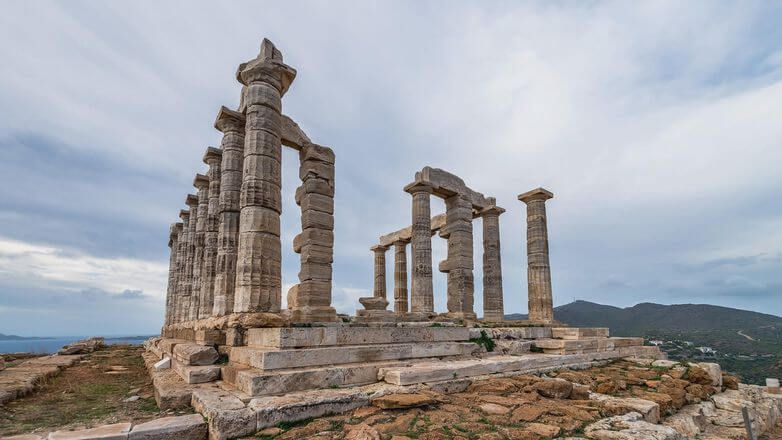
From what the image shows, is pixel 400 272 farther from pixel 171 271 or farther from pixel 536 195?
pixel 171 271

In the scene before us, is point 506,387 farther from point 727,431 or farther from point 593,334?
point 593,334

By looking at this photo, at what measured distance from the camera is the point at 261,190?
10688 mm

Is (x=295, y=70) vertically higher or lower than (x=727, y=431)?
higher

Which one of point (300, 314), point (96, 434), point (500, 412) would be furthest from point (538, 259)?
point (96, 434)

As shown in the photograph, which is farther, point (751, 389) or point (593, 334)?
point (593, 334)

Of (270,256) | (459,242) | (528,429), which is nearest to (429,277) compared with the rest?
(459,242)

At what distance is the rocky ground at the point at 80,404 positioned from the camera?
5527 millimetres

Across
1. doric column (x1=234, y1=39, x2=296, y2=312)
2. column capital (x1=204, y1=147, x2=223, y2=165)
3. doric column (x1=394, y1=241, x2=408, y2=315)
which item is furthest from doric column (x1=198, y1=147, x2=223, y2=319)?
doric column (x1=394, y1=241, x2=408, y2=315)

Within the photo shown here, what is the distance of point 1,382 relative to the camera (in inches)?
309

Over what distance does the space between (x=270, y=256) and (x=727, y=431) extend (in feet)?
34.5

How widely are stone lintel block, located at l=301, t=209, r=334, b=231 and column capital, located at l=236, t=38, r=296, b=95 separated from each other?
4136 mm

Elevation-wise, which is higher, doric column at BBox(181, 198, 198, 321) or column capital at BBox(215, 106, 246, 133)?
column capital at BBox(215, 106, 246, 133)

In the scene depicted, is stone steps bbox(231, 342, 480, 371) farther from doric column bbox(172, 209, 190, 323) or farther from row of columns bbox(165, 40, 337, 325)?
doric column bbox(172, 209, 190, 323)

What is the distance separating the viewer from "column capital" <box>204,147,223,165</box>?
15602mm
